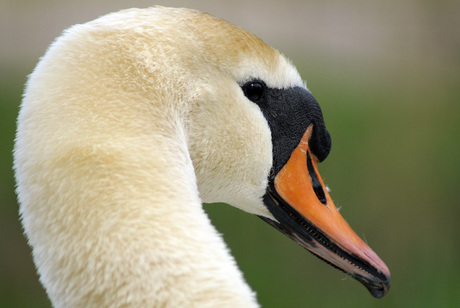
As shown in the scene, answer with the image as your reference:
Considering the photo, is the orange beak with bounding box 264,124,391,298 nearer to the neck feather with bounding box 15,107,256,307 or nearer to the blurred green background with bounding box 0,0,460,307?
the neck feather with bounding box 15,107,256,307

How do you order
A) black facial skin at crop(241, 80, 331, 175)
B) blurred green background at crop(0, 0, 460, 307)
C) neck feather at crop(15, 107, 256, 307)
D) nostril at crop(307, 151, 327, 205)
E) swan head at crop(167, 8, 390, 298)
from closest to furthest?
neck feather at crop(15, 107, 256, 307) < swan head at crop(167, 8, 390, 298) < black facial skin at crop(241, 80, 331, 175) < nostril at crop(307, 151, 327, 205) < blurred green background at crop(0, 0, 460, 307)

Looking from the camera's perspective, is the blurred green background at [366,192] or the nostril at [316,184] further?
the blurred green background at [366,192]

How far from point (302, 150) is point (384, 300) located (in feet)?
7.90

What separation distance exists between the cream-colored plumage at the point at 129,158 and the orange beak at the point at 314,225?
24 centimetres

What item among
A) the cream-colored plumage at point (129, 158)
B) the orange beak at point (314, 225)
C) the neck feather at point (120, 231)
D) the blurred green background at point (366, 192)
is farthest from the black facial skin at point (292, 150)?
the blurred green background at point (366, 192)

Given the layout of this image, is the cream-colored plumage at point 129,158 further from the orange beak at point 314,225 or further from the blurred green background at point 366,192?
the blurred green background at point 366,192

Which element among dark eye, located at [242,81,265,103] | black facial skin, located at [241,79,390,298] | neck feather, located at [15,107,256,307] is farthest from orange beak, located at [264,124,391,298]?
neck feather, located at [15,107,256,307]

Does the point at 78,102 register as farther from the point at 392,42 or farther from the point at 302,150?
the point at 392,42

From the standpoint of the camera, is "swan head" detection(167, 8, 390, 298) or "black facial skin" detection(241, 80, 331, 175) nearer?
"swan head" detection(167, 8, 390, 298)

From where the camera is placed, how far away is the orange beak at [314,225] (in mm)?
1382

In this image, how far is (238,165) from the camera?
1.28 metres

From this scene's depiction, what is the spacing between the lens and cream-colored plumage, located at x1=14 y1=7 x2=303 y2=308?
37.5 inches

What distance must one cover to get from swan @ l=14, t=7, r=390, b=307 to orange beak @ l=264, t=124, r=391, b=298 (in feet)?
0.22

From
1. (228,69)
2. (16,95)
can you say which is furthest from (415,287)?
(228,69)
